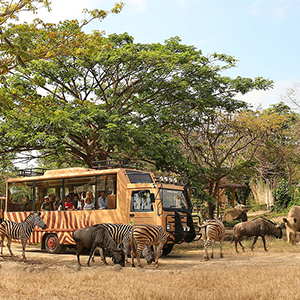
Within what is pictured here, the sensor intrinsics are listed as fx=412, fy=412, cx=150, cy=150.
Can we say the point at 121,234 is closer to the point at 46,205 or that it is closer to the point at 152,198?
the point at 152,198

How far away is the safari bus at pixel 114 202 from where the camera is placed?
43.6 ft

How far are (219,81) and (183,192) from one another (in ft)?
23.6

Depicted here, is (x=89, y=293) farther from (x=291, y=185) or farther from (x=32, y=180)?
(x=291, y=185)

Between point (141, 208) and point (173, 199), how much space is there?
1.22m

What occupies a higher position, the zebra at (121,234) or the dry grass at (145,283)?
the zebra at (121,234)

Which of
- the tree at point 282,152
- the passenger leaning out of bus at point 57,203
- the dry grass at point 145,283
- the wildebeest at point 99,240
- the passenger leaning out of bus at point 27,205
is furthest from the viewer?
the tree at point 282,152

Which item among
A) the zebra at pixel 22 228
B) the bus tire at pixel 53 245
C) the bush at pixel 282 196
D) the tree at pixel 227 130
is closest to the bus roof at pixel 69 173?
the bus tire at pixel 53 245

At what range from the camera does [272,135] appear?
26734 mm

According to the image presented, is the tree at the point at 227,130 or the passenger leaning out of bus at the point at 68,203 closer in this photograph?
the passenger leaning out of bus at the point at 68,203

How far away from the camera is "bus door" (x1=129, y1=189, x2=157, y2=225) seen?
13.3 metres

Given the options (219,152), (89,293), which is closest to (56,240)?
(89,293)

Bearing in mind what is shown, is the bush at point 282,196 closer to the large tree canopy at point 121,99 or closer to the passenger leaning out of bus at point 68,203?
the large tree canopy at point 121,99

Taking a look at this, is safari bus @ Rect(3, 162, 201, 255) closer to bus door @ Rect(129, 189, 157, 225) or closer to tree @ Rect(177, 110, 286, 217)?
bus door @ Rect(129, 189, 157, 225)

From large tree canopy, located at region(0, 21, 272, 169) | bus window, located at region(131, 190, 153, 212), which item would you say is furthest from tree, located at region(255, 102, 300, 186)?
bus window, located at region(131, 190, 153, 212)
